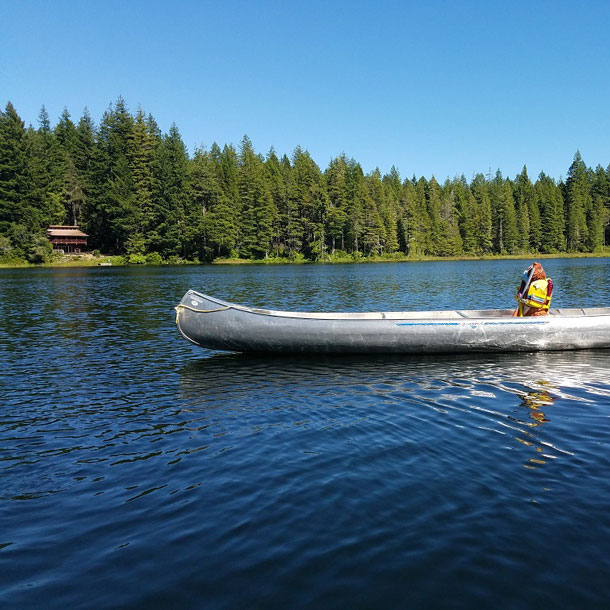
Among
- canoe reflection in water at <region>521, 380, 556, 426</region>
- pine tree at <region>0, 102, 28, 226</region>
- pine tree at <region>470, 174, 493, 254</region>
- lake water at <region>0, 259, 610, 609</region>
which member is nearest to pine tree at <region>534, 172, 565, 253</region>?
pine tree at <region>470, 174, 493, 254</region>

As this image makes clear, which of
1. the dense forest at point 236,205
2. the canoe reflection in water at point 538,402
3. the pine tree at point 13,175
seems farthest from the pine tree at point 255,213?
the canoe reflection in water at point 538,402

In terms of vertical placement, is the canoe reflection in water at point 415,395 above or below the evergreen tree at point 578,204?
below

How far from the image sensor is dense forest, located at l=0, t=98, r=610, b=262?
254ft

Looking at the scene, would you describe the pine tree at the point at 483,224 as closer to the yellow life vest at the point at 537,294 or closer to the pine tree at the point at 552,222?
the pine tree at the point at 552,222

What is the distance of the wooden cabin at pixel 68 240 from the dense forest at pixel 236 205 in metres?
2.01

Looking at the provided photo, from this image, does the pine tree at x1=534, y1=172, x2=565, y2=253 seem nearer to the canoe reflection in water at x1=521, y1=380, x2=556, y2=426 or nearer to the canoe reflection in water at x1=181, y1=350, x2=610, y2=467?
the canoe reflection in water at x1=181, y1=350, x2=610, y2=467

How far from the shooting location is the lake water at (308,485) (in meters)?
4.30

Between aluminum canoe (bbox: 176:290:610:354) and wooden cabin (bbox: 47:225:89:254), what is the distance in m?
75.2

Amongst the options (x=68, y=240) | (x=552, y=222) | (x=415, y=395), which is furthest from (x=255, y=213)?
(x=415, y=395)

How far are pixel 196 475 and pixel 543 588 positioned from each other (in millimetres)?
4055

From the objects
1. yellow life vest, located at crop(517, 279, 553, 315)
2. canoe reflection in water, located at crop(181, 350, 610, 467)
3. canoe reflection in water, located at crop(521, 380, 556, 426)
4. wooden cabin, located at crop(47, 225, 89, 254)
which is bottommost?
canoe reflection in water, located at crop(521, 380, 556, 426)

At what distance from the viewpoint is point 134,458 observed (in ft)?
23.2

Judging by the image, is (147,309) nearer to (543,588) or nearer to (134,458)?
(134,458)

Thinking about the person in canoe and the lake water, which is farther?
the person in canoe
